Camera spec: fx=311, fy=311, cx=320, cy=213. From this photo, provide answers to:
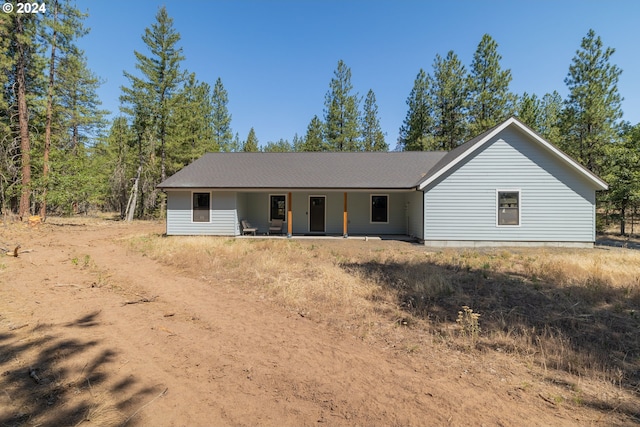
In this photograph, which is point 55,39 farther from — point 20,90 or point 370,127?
point 370,127

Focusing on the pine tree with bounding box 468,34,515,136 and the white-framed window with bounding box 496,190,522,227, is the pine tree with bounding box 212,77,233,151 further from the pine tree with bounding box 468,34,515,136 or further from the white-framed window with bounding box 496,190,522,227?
the white-framed window with bounding box 496,190,522,227

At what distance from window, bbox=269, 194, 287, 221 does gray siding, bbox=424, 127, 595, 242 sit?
305 inches

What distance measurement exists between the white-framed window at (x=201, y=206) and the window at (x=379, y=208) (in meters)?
8.80

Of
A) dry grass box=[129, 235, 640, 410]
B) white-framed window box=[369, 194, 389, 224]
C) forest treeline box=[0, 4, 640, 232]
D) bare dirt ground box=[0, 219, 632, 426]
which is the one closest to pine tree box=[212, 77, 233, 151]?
forest treeline box=[0, 4, 640, 232]

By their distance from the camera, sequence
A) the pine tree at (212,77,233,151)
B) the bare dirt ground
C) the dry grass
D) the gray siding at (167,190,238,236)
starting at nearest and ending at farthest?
the bare dirt ground < the dry grass < the gray siding at (167,190,238,236) < the pine tree at (212,77,233,151)

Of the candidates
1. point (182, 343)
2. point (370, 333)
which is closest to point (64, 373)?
point (182, 343)

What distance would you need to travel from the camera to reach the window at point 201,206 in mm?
16078

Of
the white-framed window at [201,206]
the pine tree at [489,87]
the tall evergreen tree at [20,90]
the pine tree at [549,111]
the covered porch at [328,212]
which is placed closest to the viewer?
the white-framed window at [201,206]

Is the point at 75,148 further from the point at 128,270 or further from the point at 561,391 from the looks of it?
the point at 561,391

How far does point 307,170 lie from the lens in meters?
17.6

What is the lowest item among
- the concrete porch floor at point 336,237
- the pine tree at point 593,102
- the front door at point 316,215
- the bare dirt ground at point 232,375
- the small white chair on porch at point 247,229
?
the bare dirt ground at point 232,375

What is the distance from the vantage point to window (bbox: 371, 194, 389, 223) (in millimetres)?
17297

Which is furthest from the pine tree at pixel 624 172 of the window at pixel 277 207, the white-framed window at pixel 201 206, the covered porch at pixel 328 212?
the white-framed window at pixel 201 206

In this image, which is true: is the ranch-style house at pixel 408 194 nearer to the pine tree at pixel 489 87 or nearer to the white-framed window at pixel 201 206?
the white-framed window at pixel 201 206
